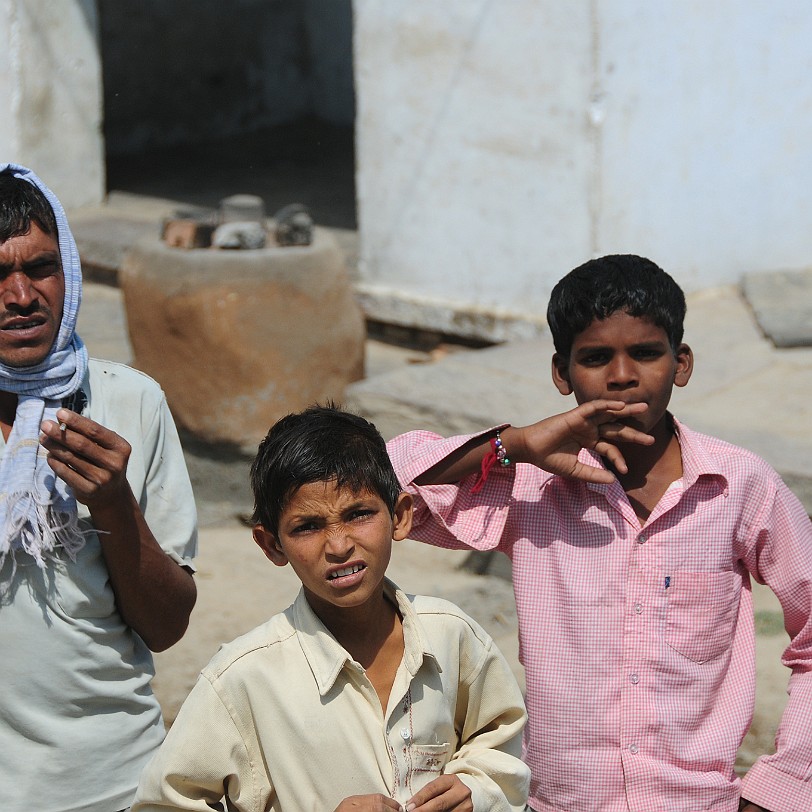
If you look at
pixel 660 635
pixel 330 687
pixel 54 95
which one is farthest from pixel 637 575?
pixel 54 95

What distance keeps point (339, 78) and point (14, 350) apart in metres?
10.1

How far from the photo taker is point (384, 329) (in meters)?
6.92

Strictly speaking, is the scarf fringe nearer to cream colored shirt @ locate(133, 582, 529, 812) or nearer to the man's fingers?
the man's fingers

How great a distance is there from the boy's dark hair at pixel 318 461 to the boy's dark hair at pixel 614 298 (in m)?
0.44

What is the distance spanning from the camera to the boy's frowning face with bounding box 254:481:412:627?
180 cm

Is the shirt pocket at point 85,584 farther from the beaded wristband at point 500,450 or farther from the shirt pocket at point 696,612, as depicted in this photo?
the shirt pocket at point 696,612

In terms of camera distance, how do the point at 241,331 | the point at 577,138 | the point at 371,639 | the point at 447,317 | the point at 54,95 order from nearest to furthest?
the point at 371,639 < the point at 241,331 < the point at 577,138 < the point at 447,317 < the point at 54,95

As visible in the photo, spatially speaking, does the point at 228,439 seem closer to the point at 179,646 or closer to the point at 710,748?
the point at 179,646

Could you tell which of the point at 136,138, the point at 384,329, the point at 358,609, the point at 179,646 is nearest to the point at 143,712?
the point at 358,609

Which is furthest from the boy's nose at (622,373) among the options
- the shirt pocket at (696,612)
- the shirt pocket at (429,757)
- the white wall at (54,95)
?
the white wall at (54,95)

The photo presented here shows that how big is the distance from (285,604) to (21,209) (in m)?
2.68

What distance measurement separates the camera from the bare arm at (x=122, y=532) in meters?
1.93

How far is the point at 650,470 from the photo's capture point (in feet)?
7.22

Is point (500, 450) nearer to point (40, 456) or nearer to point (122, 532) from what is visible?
point (122, 532)
